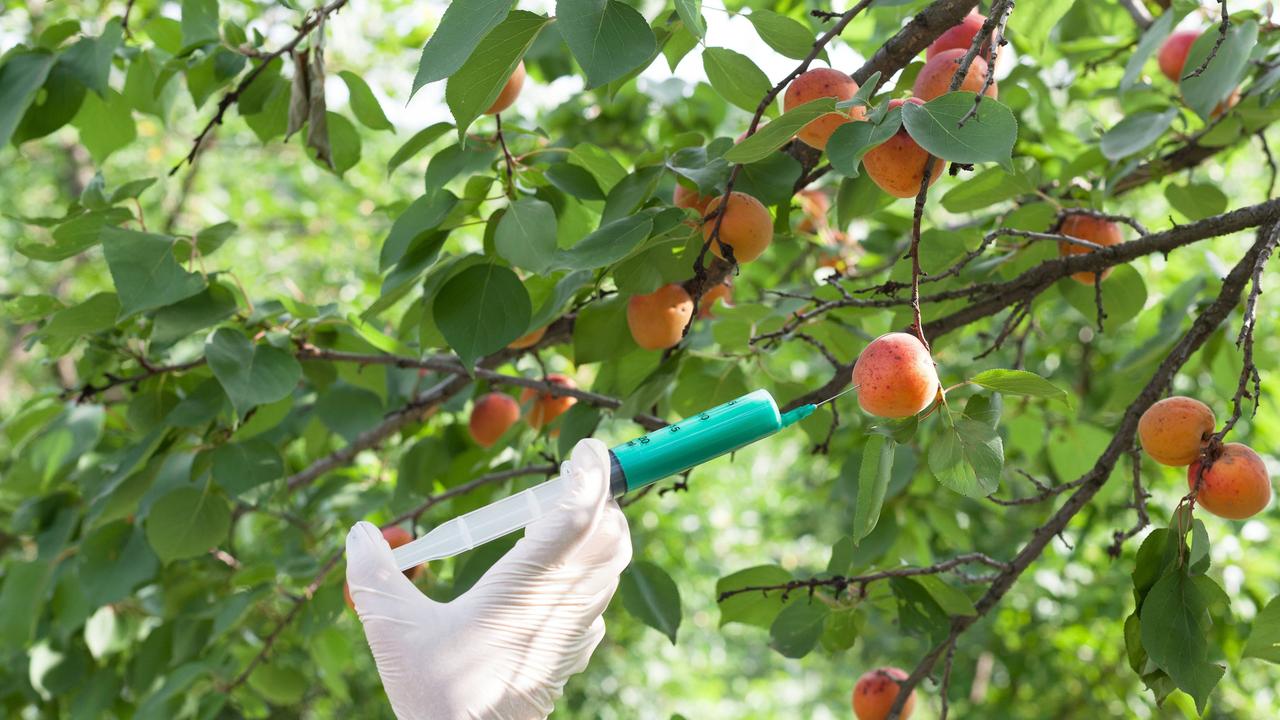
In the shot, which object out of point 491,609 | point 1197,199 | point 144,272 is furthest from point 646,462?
point 1197,199

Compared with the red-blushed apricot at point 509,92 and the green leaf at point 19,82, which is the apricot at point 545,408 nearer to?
the red-blushed apricot at point 509,92

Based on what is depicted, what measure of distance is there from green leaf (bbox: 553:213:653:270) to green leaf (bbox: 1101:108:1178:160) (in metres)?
0.63

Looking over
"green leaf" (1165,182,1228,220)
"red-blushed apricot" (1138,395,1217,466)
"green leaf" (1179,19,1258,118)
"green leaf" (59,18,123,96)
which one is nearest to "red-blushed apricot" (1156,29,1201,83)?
"green leaf" (1165,182,1228,220)

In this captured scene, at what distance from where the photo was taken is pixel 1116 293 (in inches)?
50.4

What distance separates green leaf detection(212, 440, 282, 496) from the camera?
1.22m

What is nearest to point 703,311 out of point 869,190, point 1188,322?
point 869,190

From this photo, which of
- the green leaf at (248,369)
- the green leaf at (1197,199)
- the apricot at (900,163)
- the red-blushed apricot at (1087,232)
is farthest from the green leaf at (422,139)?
the green leaf at (1197,199)

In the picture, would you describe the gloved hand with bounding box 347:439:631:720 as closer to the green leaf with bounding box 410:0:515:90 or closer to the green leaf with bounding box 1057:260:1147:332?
the green leaf with bounding box 410:0:515:90

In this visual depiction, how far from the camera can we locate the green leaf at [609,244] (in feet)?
2.71

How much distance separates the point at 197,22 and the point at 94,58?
0.40 feet

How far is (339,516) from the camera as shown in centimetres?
166

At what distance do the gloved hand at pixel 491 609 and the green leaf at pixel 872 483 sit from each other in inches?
7.1

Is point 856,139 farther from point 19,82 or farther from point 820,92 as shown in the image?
point 19,82

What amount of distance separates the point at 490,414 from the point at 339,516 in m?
0.35
